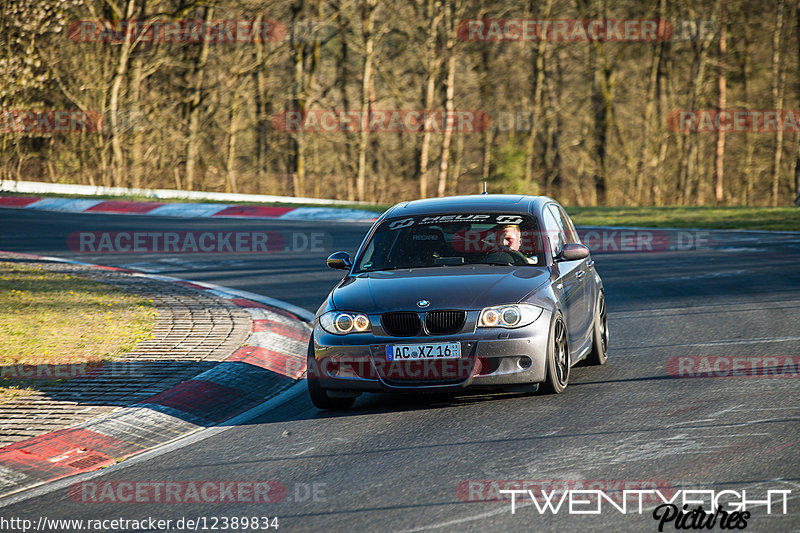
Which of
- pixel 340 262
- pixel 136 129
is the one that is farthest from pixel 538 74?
pixel 340 262

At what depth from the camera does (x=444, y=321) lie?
23.6 ft

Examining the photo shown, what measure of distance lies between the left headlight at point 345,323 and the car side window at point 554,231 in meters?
2.05

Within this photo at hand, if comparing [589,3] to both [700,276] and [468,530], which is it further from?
[468,530]

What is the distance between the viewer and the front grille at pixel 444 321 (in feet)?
23.6

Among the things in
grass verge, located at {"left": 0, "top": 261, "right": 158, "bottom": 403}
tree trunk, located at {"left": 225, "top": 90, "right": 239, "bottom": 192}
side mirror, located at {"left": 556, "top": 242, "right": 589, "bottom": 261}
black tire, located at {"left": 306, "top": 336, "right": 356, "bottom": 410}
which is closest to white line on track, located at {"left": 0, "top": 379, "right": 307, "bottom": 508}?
black tire, located at {"left": 306, "top": 336, "right": 356, "bottom": 410}

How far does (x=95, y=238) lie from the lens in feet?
68.8

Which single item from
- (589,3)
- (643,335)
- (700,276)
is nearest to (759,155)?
(589,3)

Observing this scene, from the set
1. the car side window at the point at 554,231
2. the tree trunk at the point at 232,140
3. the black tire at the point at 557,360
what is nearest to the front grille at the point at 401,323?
the black tire at the point at 557,360

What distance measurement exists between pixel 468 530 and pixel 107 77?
3394 cm

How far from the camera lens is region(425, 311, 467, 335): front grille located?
23.6 ft

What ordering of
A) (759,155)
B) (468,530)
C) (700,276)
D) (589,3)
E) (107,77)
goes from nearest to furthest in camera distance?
(468,530)
(700,276)
(107,77)
(589,3)
(759,155)

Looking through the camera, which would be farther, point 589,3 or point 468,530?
point 589,3

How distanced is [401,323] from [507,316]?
79 cm

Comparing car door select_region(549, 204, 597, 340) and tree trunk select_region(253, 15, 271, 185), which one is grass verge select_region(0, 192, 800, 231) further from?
tree trunk select_region(253, 15, 271, 185)
